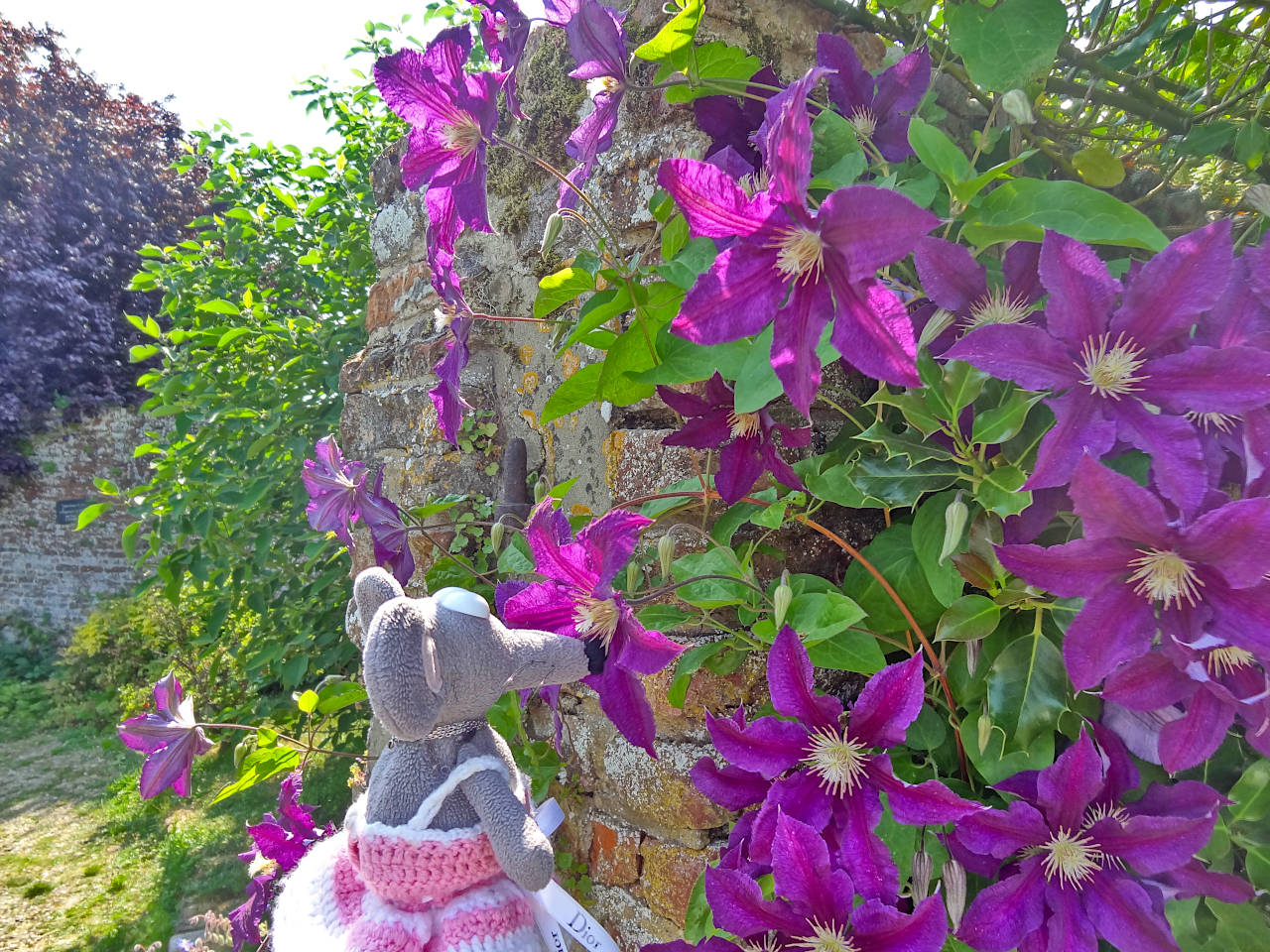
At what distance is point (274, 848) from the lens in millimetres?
1265

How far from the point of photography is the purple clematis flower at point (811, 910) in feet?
1.55

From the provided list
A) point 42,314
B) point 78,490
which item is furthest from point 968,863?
point 42,314

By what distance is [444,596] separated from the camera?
2.15 ft

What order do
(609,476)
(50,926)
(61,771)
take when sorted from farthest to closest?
(61,771), (50,926), (609,476)

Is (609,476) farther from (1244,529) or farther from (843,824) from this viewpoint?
(1244,529)

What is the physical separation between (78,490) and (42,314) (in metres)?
2.21

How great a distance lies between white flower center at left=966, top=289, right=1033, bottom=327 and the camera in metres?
0.51

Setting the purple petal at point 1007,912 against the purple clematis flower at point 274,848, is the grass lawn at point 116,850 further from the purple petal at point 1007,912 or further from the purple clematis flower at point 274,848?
the purple petal at point 1007,912

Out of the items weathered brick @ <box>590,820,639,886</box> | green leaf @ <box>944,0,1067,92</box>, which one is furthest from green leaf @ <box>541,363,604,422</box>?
weathered brick @ <box>590,820,639,886</box>

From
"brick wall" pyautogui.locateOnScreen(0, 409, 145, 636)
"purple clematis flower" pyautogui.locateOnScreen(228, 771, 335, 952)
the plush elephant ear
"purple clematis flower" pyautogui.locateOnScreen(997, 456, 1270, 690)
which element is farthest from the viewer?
"brick wall" pyautogui.locateOnScreen(0, 409, 145, 636)

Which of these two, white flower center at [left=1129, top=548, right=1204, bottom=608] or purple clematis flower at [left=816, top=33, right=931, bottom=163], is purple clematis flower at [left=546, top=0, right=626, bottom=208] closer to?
purple clematis flower at [left=816, top=33, right=931, bottom=163]

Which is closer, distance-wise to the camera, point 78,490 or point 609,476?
point 609,476

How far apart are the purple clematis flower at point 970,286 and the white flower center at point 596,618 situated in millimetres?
338

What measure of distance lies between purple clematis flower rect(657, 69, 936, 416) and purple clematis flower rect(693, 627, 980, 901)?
8.5 inches
